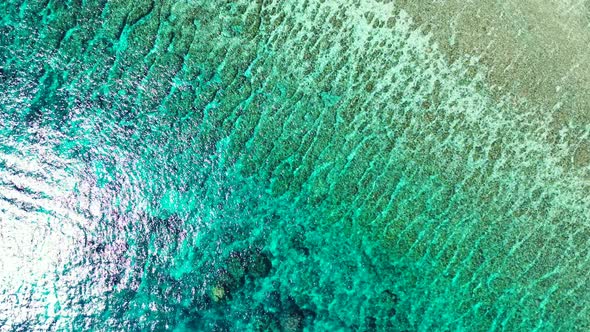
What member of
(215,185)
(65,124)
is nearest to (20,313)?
(65,124)

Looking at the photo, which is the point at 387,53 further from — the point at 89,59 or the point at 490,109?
the point at 89,59

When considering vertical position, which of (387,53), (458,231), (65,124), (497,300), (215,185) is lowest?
(65,124)

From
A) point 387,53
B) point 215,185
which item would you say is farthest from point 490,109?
point 215,185

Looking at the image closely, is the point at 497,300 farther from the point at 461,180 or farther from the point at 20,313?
the point at 20,313

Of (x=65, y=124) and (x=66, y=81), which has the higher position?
(x=66, y=81)

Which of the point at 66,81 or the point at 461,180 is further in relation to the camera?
the point at 66,81

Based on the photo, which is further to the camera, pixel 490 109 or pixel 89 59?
pixel 89 59
